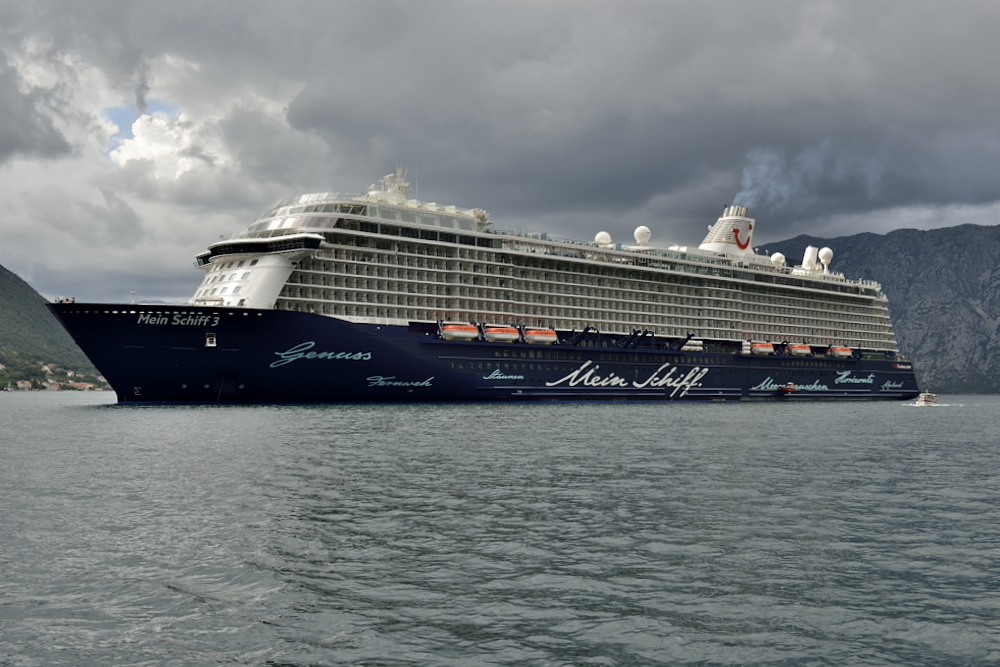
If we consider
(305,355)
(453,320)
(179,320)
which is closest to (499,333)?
(453,320)

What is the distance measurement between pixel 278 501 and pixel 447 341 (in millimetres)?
57145

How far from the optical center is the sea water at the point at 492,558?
46.6 ft

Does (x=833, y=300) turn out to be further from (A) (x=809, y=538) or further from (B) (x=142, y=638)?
(B) (x=142, y=638)

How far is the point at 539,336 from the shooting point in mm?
93688

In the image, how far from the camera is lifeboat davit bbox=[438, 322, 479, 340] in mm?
85562

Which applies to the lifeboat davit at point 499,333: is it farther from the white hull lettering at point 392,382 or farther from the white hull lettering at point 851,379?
the white hull lettering at point 851,379

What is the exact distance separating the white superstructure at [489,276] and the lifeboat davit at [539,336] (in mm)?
3153

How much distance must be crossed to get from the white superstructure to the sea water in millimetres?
40436

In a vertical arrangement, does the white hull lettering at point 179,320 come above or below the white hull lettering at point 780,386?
above

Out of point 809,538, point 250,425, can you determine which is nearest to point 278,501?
point 809,538

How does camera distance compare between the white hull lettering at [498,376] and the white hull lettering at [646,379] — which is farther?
the white hull lettering at [646,379]

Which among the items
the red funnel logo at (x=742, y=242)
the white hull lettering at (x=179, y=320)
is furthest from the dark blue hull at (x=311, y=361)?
the red funnel logo at (x=742, y=242)

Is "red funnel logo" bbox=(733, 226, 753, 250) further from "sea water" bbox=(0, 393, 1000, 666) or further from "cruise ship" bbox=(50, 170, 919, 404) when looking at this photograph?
"sea water" bbox=(0, 393, 1000, 666)

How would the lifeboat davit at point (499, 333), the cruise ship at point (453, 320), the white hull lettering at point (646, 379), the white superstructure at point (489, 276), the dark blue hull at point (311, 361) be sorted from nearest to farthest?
the dark blue hull at point (311, 361) → the cruise ship at point (453, 320) → the white superstructure at point (489, 276) → the lifeboat davit at point (499, 333) → the white hull lettering at point (646, 379)
